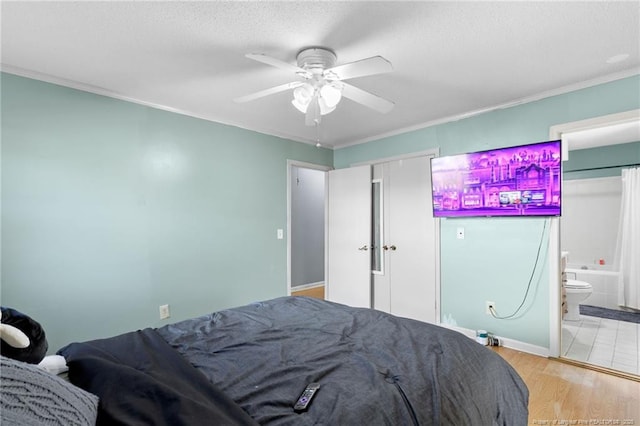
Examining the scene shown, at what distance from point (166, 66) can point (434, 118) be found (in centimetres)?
267

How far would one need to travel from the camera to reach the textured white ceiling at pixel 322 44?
1661mm

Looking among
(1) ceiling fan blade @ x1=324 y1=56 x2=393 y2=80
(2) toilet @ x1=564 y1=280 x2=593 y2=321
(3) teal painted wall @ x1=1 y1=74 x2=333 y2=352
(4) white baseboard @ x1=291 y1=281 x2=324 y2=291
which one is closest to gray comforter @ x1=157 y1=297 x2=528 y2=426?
(3) teal painted wall @ x1=1 y1=74 x2=333 y2=352

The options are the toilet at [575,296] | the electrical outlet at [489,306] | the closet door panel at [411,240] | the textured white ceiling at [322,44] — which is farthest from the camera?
the toilet at [575,296]

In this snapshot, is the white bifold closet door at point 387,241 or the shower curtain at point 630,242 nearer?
the white bifold closet door at point 387,241

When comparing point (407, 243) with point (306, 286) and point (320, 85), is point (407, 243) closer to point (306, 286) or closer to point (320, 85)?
point (320, 85)

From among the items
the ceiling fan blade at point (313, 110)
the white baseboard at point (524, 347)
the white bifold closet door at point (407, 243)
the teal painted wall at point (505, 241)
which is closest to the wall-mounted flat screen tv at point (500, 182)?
the teal painted wall at point (505, 241)

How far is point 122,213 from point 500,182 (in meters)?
3.47

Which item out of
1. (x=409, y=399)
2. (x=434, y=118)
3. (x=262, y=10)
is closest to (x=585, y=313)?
(x=434, y=118)

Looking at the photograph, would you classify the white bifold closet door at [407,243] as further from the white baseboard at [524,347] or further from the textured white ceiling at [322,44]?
the textured white ceiling at [322,44]

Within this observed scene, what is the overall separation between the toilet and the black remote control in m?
3.95

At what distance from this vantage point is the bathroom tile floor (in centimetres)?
267

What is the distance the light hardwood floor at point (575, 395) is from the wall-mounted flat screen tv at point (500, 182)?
1.28 metres

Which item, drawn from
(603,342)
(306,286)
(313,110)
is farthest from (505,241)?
(306,286)

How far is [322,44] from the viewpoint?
6.46ft
